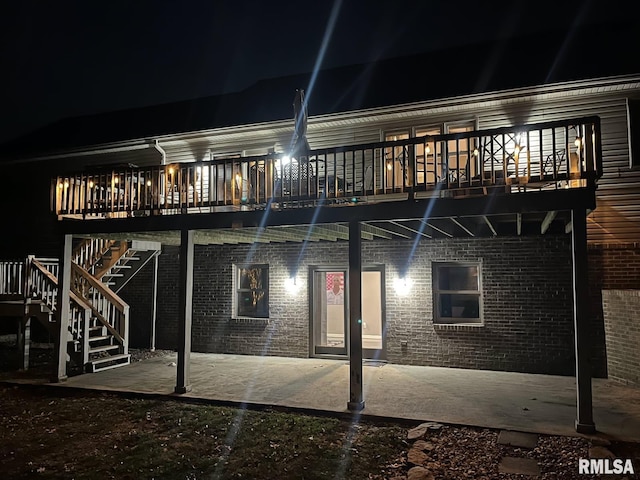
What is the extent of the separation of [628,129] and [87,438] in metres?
10.4

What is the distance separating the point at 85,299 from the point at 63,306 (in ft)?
3.82

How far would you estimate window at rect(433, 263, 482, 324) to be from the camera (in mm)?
9516

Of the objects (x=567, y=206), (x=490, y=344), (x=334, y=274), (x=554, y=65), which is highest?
(x=554, y=65)

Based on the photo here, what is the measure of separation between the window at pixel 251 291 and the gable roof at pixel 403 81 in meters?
3.81

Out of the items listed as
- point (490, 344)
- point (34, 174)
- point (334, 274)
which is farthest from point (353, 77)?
point (34, 174)

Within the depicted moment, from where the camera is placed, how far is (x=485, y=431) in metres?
5.57

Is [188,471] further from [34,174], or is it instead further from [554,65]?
[34,174]

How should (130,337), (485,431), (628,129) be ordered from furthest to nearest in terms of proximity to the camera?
1. (130,337)
2. (628,129)
3. (485,431)

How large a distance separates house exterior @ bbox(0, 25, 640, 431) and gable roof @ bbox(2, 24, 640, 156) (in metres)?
0.18

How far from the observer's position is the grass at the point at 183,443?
472cm

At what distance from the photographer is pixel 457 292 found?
31.4 feet

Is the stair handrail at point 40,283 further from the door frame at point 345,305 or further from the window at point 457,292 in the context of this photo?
the window at point 457,292

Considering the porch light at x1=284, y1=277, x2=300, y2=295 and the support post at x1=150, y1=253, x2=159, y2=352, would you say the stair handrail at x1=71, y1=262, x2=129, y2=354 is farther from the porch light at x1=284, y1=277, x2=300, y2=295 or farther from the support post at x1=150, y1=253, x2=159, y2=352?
the porch light at x1=284, y1=277, x2=300, y2=295

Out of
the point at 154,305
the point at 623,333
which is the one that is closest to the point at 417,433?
the point at 623,333
